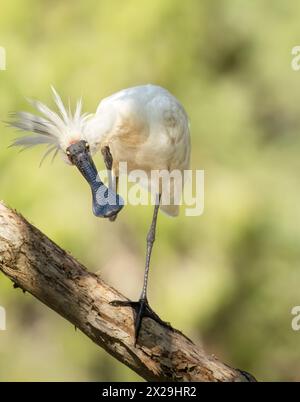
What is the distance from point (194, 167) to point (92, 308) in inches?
143

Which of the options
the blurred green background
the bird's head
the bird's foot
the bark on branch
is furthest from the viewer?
the blurred green background

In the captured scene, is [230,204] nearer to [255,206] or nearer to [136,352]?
[255,206]

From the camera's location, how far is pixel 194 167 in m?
7.49

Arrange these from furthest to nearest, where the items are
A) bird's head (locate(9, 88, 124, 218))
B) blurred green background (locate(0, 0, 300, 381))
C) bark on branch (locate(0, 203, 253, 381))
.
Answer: blurred green background (locate(0, 0, 300, 381))
bird's head (locate(9, 88, 124, 218))
bark on branch (locate(0, 203, 253, 381))

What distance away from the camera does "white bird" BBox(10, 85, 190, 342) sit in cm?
441

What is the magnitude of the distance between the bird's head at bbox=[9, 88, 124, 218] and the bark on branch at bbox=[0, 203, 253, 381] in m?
0.57

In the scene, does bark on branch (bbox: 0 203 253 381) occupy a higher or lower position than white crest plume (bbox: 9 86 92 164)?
lower

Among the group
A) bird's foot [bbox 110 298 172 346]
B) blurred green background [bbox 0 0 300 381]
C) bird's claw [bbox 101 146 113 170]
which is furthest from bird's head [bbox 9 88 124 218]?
blurred green background [bbox 0 0 300 381]

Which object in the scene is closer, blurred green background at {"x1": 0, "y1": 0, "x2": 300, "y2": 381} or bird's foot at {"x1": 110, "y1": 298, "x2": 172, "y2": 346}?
bird's foot at {"x1": 110, "y1": 298, "x2": 172, "y2": 346}

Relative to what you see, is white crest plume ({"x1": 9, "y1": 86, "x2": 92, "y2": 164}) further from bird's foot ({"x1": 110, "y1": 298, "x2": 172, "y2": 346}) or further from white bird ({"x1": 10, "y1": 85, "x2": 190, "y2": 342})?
bird's foot ({"x1": 110, "y1": 298, "x2": 172, "y2": 346})

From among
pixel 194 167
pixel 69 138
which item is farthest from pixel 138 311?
pixel 194 167

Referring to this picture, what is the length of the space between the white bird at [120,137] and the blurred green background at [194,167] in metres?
1.72
